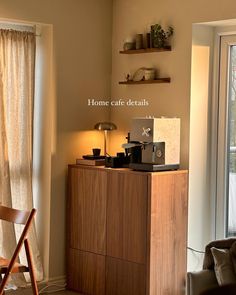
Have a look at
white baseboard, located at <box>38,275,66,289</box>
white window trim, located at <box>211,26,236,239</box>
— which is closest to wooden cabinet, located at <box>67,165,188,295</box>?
white baseboard, located at <box>38,275,66,289</box>

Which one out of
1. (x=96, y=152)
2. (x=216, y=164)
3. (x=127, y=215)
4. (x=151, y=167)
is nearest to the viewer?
(x=151, y=167)

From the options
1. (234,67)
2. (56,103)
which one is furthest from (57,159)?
(234,67)

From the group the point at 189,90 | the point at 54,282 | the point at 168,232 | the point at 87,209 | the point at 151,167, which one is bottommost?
the point at 54,282

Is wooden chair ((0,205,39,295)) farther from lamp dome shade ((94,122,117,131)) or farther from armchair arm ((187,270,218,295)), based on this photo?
lamp dome shade ((94,122,117,131))

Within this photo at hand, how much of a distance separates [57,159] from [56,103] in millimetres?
467

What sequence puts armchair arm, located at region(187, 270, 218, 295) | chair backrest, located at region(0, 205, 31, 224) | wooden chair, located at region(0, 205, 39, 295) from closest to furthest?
armchair arm, located at region(187, 270, 218, 295) < wooden chair, located at region(0, 205, 39, 295) < chair backrest, located at region(0, 205, 31, 224)

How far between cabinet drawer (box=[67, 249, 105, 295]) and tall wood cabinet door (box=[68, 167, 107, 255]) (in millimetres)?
66

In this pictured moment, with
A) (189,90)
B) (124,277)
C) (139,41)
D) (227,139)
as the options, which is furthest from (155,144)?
(124,277)

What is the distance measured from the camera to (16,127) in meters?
4.84

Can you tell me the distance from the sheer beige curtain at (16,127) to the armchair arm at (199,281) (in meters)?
1.82

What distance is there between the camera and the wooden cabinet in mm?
4414

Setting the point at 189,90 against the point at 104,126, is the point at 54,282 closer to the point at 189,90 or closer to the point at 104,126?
the point at 104,126

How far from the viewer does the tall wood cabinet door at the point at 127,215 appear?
14.5 feet

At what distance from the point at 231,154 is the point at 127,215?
976mm
